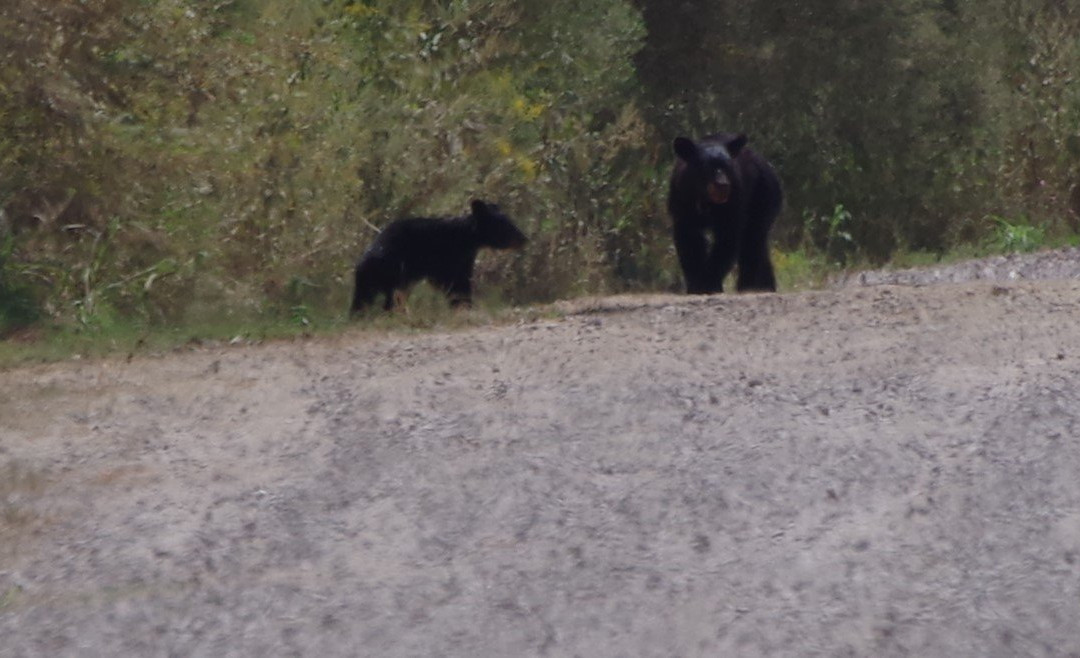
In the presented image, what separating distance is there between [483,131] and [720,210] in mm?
3207

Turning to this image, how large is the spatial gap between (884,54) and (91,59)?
8194 millimetres

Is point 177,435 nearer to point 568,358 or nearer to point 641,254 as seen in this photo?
point 568,358

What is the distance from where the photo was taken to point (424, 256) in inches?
472

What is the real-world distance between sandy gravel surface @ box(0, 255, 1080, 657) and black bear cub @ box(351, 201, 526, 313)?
2.91m

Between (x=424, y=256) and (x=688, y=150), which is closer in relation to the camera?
(x=688, y=150)

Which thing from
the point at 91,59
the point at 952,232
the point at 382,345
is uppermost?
the point at 91,59

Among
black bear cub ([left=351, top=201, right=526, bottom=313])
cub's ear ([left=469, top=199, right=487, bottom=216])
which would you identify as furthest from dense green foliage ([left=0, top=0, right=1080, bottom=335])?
cub's ear ([left=469, top=199, right=487, bottom=216])

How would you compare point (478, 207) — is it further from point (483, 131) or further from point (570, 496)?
point (570, 496)

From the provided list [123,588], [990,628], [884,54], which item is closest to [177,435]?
[123,588]

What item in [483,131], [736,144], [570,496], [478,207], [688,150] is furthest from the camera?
[483,131]

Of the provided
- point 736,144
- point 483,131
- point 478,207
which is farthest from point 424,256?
point 483,131

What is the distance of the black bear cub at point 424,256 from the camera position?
11.8 metres

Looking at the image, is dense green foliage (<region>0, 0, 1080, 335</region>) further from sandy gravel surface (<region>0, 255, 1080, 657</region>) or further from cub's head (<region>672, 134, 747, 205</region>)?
sandy gravel surface (<region>0, 255, 1080, 657</region>)

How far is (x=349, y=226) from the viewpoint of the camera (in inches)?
517
